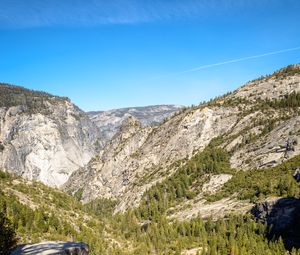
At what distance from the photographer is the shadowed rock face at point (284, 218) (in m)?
163

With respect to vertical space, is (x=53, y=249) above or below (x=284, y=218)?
above

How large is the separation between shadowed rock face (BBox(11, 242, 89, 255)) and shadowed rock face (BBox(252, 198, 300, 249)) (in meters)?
127

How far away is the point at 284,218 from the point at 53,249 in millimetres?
136851

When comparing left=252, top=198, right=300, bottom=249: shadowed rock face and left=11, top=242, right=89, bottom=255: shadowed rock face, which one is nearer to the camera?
left=11, top=242, right=89, bottom=255: shadowed rock face

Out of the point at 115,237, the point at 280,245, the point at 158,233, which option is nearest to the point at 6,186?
the point at 115,237

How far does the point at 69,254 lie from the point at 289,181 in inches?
5981

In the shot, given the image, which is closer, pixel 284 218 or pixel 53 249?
pixel 53 249

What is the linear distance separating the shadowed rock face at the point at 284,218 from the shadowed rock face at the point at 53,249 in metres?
127

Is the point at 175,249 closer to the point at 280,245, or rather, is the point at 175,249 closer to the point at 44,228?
the point at 280,245

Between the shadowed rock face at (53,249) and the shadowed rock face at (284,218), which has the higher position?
the shadowed rock face at (53,249)

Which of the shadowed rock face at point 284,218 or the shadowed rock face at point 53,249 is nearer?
the shadowed rock face at point 53,249

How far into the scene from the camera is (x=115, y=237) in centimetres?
18700

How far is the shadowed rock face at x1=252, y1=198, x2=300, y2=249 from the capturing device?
→ 16307cm

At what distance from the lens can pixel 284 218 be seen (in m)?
166
